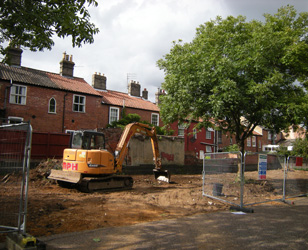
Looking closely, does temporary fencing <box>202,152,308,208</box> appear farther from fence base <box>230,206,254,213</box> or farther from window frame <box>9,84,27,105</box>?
window frame <box>9,84,27,105</box>

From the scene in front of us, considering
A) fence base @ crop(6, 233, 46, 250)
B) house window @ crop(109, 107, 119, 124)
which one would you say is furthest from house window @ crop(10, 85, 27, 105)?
fence base @ crop(6, 233, 46, 250)

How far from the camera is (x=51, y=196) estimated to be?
33.6 ft

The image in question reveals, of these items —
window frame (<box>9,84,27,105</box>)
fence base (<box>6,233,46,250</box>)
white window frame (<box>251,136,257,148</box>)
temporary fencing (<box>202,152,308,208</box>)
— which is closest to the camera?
fence base (<box>6,233,46,250</box>)

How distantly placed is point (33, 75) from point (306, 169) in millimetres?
21871

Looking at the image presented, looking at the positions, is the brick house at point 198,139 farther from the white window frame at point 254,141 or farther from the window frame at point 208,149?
the white window frame at point 254,141

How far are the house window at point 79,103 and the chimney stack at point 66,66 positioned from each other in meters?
3.27

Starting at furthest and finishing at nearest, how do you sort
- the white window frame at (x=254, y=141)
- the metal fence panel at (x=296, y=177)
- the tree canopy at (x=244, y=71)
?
the white window frame at (x=254, y=141)
the tree canopy at (x=244, y=71)
the metal fence panel at (x=296, y=177)

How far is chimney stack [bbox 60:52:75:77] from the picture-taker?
26250 mm

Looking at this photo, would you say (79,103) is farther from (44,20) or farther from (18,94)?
(44,20)

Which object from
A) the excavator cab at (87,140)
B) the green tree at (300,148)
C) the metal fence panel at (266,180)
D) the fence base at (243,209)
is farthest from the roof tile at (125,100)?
the fence base at (243,209)

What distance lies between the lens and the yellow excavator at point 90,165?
11.3m

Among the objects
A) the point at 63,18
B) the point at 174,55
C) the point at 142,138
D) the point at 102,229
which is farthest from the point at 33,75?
the point at 102,229

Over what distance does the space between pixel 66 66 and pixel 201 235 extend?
962 inches

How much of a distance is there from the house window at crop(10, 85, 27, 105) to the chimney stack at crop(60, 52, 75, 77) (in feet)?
17.8
